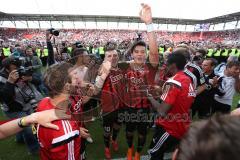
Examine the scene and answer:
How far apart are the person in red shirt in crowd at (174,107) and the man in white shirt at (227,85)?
1927 millimetres

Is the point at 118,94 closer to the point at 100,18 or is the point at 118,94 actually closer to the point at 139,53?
the point at 139,53

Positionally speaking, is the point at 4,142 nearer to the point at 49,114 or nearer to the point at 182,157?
the point at 49,114

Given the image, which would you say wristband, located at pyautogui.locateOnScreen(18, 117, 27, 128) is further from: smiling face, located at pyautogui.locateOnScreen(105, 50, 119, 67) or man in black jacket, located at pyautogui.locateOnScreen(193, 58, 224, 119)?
man in black jacket, located at pyautogui.locateOnScreen(193, 58, 224, 119)

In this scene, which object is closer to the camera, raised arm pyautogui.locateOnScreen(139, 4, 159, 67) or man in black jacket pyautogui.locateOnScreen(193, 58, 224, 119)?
raised arm pyautogui.locateOnScreen(139, 4, 159, 67)

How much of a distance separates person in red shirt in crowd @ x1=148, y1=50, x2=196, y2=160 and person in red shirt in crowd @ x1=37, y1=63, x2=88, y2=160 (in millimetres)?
1186

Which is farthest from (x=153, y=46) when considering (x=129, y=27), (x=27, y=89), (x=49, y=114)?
(x=129, y=27)

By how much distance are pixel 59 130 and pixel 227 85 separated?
429 centimetres

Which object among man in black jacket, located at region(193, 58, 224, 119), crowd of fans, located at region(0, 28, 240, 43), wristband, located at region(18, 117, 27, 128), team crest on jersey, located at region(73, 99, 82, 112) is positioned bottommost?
crowd of fans, located at region(0, 28, 240, 43)

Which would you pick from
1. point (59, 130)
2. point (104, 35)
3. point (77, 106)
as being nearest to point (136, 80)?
point (77, 106)

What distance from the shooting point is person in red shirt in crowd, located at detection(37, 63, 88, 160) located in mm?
2162

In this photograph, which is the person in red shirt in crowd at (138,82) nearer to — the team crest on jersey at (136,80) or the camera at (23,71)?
the team crest on jersey at (136,80)

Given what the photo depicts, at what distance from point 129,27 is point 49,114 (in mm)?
59246

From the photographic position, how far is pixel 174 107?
327 centimetres

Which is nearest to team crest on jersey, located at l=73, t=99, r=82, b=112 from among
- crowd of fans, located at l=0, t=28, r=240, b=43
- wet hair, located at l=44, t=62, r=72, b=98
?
wet hair, located at l=44, t=62, r=72, b=98
